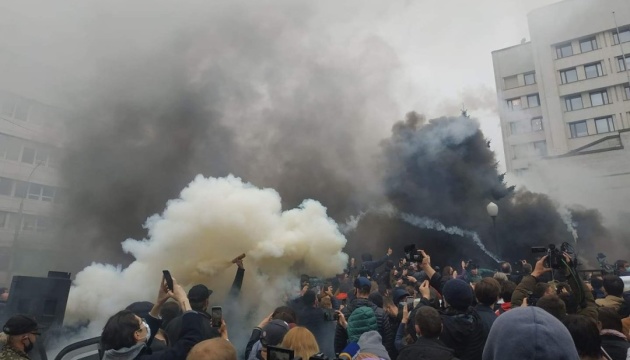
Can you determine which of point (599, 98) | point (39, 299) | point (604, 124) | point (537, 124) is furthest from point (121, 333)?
point (599, 98)

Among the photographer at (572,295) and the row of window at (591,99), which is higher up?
the row of window at (591,99)

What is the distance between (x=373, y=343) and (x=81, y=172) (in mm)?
14355

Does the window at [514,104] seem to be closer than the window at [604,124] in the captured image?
No

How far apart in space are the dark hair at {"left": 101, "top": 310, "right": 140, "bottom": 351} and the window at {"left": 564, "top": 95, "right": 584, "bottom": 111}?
45.2 m

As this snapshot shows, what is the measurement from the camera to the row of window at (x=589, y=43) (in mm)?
36125

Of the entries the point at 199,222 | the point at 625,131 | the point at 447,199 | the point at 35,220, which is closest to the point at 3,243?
the point at 35,220

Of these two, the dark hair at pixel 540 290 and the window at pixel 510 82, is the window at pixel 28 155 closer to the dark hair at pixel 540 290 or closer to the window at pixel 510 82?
the dark hair at pixel 540 290

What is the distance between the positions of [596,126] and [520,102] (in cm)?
756

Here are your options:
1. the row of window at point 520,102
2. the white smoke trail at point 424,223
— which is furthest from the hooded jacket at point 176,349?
the row of window at point 520,102

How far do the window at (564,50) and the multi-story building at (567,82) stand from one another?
0.03 m

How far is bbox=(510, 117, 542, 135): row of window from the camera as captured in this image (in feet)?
132

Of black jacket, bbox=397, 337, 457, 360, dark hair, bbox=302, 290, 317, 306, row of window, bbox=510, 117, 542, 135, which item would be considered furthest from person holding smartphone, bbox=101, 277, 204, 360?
row of window, bbox=510, 117, 542, 135

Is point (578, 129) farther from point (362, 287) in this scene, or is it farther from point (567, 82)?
point (362, 287)

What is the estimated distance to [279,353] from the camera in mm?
2377
